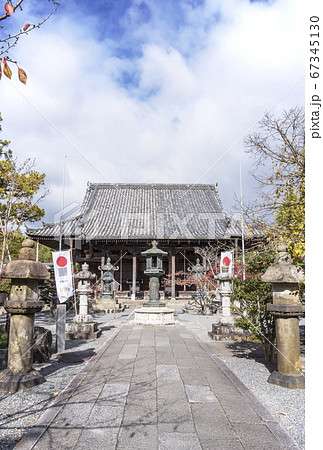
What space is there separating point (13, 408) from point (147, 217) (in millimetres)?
20000

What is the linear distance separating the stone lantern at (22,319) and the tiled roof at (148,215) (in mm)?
15154

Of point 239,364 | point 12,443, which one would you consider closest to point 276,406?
point 239,364

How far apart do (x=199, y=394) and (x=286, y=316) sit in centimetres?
165

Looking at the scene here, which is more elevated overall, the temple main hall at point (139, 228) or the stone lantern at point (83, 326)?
the temple main hall at point (139, 228)

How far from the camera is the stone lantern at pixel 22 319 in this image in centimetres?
421

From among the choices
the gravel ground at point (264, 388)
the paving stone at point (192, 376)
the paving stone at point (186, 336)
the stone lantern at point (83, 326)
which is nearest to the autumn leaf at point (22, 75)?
the gravel ground at point (264, 388)

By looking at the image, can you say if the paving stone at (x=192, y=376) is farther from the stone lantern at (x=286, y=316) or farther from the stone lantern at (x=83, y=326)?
the stone lantern at (x=83, y=326)

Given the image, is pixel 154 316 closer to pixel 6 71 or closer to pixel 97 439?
pixel 97 439

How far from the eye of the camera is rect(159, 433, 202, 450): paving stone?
2543mm

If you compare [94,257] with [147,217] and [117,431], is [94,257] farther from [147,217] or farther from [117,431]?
[117,431]

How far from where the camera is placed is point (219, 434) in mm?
2773

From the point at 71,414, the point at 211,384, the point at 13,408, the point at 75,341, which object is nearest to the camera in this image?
the point at 71,414

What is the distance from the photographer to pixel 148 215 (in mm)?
23609

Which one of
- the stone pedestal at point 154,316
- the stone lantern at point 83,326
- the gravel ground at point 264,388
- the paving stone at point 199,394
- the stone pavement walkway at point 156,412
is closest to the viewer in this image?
the stone pavement walkway at point 156,412
